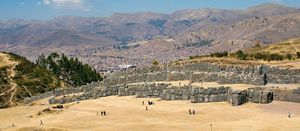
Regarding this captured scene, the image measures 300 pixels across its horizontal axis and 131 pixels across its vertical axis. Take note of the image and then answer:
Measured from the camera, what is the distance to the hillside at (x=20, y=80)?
99562 millimetres

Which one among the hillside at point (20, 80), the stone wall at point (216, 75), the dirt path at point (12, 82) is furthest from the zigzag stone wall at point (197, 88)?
the hillside at point (20, 80)

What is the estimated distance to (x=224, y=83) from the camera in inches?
2813

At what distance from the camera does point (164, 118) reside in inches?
2173

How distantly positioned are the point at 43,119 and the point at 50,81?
5649 centimetres

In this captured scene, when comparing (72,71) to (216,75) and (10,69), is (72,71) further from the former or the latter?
(216,75)

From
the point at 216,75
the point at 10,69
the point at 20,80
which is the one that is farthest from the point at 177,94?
the point at 10,69

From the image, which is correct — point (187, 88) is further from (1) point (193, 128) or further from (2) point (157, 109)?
(1) point (193, 128)

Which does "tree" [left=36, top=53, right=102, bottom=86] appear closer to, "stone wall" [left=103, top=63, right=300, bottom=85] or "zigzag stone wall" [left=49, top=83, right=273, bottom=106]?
"stone wall" [left=103, top=63, right=300, bottom=85]

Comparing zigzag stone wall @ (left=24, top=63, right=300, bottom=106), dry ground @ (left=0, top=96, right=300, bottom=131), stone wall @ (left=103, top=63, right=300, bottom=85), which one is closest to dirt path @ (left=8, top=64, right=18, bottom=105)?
zigzag stone wall @ (left=24, top=63, right=300, bottom=106)

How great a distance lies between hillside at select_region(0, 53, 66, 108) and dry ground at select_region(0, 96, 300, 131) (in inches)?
1262

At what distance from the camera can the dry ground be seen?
→ 4825 centimetres

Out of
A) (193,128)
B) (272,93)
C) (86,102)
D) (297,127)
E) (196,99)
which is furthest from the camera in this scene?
(86,102)

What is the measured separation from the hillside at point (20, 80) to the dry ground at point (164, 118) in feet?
105

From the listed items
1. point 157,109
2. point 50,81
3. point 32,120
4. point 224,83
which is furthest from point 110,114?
point 50,81
